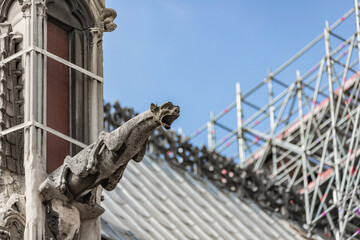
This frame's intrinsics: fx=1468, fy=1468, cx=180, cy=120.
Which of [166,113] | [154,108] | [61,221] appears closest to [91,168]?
[61,221]

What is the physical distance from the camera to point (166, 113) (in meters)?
14.2

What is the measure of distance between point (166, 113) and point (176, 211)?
16743 mm

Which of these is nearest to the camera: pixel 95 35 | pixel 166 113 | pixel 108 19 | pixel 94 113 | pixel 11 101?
pixel 166 113

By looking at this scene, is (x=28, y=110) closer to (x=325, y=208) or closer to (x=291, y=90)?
(x=325, y=208)

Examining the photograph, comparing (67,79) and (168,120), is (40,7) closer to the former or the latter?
(67,79)

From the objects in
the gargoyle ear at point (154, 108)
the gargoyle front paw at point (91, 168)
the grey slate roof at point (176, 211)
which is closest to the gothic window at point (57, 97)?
the gargoyle front paw at point (91, 168)

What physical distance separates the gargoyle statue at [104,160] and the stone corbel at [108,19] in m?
2.41

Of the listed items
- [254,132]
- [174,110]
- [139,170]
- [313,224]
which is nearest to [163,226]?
[139,170]

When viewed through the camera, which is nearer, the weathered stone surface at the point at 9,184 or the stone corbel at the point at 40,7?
the weathered stone surface at the point at 9,184

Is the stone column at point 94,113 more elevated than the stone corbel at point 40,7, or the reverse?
the stone corbel at point 40,7

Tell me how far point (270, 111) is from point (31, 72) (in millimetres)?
26522

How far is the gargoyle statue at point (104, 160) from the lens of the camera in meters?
14.5

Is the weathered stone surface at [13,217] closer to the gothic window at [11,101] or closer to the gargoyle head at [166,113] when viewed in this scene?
the gothic window at [11,101]

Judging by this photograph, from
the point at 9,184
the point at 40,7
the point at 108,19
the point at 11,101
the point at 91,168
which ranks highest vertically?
the point at 108,19
